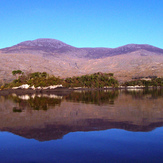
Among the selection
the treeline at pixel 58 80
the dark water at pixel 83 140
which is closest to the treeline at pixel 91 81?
the treeline at pixel 58 80

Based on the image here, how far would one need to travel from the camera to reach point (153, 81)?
11306cm

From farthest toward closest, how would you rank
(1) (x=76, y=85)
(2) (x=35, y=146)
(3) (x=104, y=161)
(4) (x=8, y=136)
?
1. (1) (x=76, y=85)
2. (4) (x=8, y=136)
3. (2) (x=35, y=146)
4. (3) (x=104, y=161)

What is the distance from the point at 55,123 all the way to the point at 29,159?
5.95m

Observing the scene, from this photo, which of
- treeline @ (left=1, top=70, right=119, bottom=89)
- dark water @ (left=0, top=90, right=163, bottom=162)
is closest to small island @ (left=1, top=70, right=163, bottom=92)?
treeline @ (left=1, top=70, right=119, bottom=89)

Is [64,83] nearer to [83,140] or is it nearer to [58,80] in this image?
[58,80]

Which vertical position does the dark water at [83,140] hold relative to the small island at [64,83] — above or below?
below

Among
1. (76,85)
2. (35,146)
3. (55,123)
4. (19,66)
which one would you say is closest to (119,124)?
(55,123)

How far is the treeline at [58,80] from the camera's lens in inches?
2853

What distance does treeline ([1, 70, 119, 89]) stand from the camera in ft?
238

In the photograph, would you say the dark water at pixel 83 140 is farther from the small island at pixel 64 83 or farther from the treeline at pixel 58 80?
the treeline at pixel 58 80

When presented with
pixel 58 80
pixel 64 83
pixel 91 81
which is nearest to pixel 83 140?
pixel 58 80

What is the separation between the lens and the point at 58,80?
76.7m

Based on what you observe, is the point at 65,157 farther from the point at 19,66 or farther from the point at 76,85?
the point at 19,66

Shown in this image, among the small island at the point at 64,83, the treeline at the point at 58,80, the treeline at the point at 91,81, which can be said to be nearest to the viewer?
the small island at the point at 64,83
